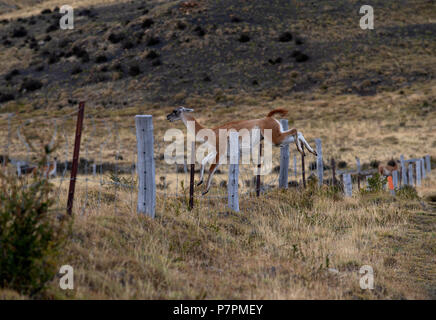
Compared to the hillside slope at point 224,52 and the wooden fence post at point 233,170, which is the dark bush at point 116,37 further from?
the wooden fence post at point 233,170

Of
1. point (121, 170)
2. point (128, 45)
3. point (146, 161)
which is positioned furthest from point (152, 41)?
point (146, 161)

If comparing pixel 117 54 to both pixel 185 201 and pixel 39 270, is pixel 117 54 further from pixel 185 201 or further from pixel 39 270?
pixel 39 270

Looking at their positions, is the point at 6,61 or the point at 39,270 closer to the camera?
the point at 39,270

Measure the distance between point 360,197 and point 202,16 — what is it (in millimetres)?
44027

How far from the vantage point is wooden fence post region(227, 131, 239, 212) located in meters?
8.30

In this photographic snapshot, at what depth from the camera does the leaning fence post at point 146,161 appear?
6.79 metres

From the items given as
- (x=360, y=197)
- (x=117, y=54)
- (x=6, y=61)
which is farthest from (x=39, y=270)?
(x=6, y=61)

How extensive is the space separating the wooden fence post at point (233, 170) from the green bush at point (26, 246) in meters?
3.94

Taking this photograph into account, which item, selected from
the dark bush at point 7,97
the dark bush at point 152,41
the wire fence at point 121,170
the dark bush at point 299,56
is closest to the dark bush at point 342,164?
the wire fence at point 121,170

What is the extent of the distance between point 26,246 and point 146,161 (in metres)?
2.43

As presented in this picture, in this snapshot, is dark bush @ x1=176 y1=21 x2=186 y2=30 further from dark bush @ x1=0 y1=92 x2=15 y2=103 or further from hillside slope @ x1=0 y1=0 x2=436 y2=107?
dark bush @ x1=0 y1=92 x2=15 y2=103

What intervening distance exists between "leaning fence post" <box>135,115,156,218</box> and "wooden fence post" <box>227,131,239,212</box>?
1872 mm

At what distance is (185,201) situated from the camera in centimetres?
849
